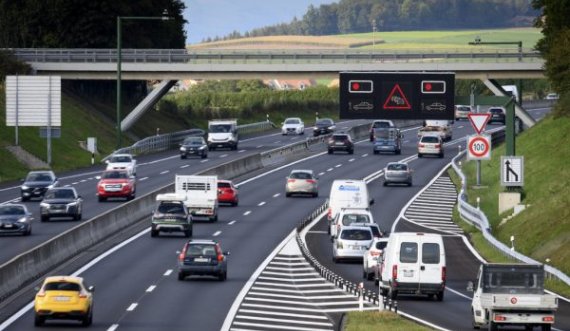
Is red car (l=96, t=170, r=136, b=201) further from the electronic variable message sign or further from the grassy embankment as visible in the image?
the electronic variable message sign

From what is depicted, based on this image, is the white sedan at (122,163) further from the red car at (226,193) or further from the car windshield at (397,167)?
the car windshield at (397,167)

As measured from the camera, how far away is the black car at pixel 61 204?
238 ft

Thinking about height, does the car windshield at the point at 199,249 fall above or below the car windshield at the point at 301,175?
below

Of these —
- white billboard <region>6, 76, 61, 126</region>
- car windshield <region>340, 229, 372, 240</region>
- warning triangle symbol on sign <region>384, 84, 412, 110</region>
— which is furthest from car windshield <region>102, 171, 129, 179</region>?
white billboard <region>6, 76, 61, 126</region>

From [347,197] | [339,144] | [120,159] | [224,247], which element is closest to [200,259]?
[224,247]

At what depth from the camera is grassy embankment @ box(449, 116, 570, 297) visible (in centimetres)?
6033

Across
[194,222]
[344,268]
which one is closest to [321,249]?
[344,268]

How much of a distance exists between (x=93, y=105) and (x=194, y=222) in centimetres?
5994

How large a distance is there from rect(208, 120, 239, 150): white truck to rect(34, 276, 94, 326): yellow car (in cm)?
8433

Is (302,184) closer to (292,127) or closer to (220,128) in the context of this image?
(220,128)

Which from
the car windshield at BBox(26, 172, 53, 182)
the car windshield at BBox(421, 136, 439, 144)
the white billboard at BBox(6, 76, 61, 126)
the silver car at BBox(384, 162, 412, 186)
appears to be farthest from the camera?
the car windshield at BBox(421, 136, 439, 144)

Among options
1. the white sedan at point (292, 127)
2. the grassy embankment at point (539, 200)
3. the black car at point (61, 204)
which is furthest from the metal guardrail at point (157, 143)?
the black car at point (61, 204)

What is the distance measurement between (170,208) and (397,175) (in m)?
31.2

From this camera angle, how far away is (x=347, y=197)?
74688 millimetres
